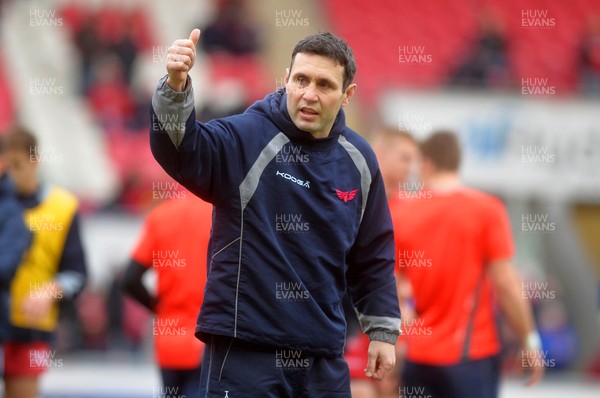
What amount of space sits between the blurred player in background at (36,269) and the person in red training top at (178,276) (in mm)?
782

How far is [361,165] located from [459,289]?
2274 millimetres

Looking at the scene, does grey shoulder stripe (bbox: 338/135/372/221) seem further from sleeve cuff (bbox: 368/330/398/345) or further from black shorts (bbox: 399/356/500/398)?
black shorts (bbox: 399/356/500/398)

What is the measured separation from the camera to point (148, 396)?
36.0ft

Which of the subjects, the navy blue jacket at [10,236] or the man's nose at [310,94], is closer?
the man's nose at [310,94]

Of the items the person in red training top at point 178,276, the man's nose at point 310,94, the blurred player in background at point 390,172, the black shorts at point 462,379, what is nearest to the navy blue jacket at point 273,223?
the man's nose at point 310,94

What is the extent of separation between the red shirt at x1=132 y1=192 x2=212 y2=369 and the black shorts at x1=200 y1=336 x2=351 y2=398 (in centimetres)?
216

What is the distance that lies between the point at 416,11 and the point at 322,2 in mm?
1599

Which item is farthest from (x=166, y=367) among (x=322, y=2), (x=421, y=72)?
(x=322, y=2)

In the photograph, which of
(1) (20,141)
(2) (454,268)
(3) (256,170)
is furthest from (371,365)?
(1) (20,141)

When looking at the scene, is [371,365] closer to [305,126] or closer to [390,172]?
[305,126]

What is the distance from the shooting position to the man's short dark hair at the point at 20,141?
25.0 feet

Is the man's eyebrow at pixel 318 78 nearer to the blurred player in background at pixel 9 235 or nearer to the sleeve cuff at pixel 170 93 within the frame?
the sleeve cuff at pixel 170 93

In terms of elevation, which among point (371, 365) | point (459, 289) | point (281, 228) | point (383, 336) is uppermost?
point (281, 228)

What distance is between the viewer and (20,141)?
7629mm
